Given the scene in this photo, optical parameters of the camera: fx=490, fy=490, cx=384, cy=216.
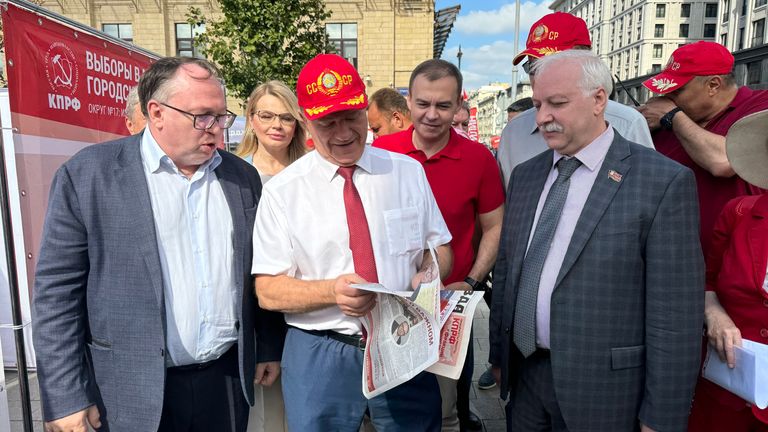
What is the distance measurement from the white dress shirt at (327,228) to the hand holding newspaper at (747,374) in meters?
1.18

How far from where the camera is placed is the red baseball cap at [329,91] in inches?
70.3

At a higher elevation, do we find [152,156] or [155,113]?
[155,113]

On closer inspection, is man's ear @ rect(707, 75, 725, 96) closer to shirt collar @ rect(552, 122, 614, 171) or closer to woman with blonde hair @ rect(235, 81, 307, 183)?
shirt collar @ rect(552, 122, 614, 171)

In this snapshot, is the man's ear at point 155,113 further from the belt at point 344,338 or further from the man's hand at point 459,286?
the man's hand at point 459,286

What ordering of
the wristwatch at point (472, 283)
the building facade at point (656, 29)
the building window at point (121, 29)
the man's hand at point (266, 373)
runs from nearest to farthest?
the man's hand at point (266, 373) → the wristwatch at point (472, 283) → the building window at point (121, 29) → the building facade at point (656, 29)

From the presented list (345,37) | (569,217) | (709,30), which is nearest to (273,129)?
(569,217)

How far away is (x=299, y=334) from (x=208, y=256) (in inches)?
18.5

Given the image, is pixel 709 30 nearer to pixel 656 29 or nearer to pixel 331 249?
pixel 656 29

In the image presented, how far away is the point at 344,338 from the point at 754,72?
98.6ft

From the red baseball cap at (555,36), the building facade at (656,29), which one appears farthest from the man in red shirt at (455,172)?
the building facade at (656,29)

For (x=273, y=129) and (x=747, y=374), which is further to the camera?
(x=273, y=129)

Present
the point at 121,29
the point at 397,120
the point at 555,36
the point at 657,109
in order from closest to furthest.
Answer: the point at 555,36 → the point at 657,109 → the point at 397,120 → the point at 121,29

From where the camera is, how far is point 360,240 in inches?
70.5

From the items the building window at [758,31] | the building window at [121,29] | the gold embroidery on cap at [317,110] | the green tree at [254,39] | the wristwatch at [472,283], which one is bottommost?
the wristwatch at [472,283]
